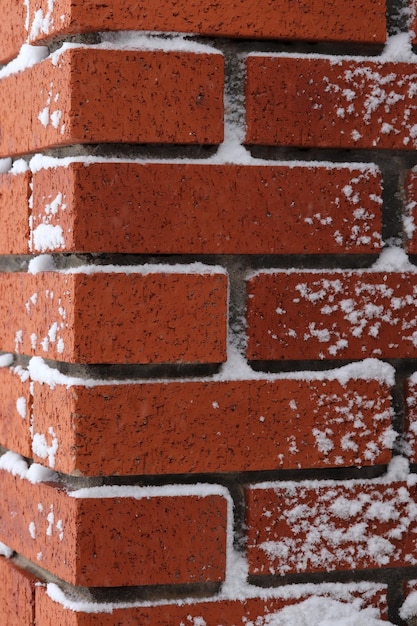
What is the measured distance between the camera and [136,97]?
4.27 feet

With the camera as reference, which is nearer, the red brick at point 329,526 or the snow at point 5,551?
the red brick at point 329,526

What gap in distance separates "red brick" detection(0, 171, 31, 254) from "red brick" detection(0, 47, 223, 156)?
168 mm

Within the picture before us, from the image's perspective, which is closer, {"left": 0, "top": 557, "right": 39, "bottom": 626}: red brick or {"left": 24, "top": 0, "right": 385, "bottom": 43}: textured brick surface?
{"left": 24, "top": 0, "right": 385, "bottom": 43}: textured brick surface

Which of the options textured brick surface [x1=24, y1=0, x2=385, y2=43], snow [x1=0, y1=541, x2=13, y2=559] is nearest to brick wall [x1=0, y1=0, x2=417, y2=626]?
textured brick surface [x1=24, y1=0, x2=385, y2=43]

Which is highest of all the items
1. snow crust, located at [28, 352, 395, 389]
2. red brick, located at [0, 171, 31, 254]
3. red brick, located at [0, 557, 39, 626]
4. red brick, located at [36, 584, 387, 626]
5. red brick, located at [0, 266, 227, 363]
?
red brick, located at [0, 171, 31, 254]

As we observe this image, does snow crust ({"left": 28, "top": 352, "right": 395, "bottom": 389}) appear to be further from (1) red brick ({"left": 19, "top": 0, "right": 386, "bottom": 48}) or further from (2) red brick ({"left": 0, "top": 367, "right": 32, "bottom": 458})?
(1) red brick ({"left": 19, "top": 0, "right": 386, "bottom": 48})

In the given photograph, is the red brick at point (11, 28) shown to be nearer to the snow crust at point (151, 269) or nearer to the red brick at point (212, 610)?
the snow crust at point (151, 269)

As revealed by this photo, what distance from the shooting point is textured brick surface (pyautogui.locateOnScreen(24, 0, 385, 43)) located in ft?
4.24

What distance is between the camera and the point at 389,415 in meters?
1.41

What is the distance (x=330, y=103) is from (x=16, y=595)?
0.81m

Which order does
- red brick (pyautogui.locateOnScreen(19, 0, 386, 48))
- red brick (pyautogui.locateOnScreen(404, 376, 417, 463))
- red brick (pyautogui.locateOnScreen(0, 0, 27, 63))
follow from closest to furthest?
red brick (pyautogui.locateOnScreen(19, 0, 386, 48)) < red brick (pyautogui.locateOnScreen(404, 376, 417, 463)) < red brick (pyautogui.locateOnScreen(0, 0, 27, 63))

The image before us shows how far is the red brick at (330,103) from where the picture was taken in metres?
1.36

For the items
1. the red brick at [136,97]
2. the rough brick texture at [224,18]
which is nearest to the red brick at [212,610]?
the red brick at [136,97]

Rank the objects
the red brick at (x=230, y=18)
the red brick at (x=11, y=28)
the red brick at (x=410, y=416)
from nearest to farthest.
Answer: the red brick at (x=230, y=18) → the red brick at (x=410, y=416) → the red brick at (x=11, y=28)
